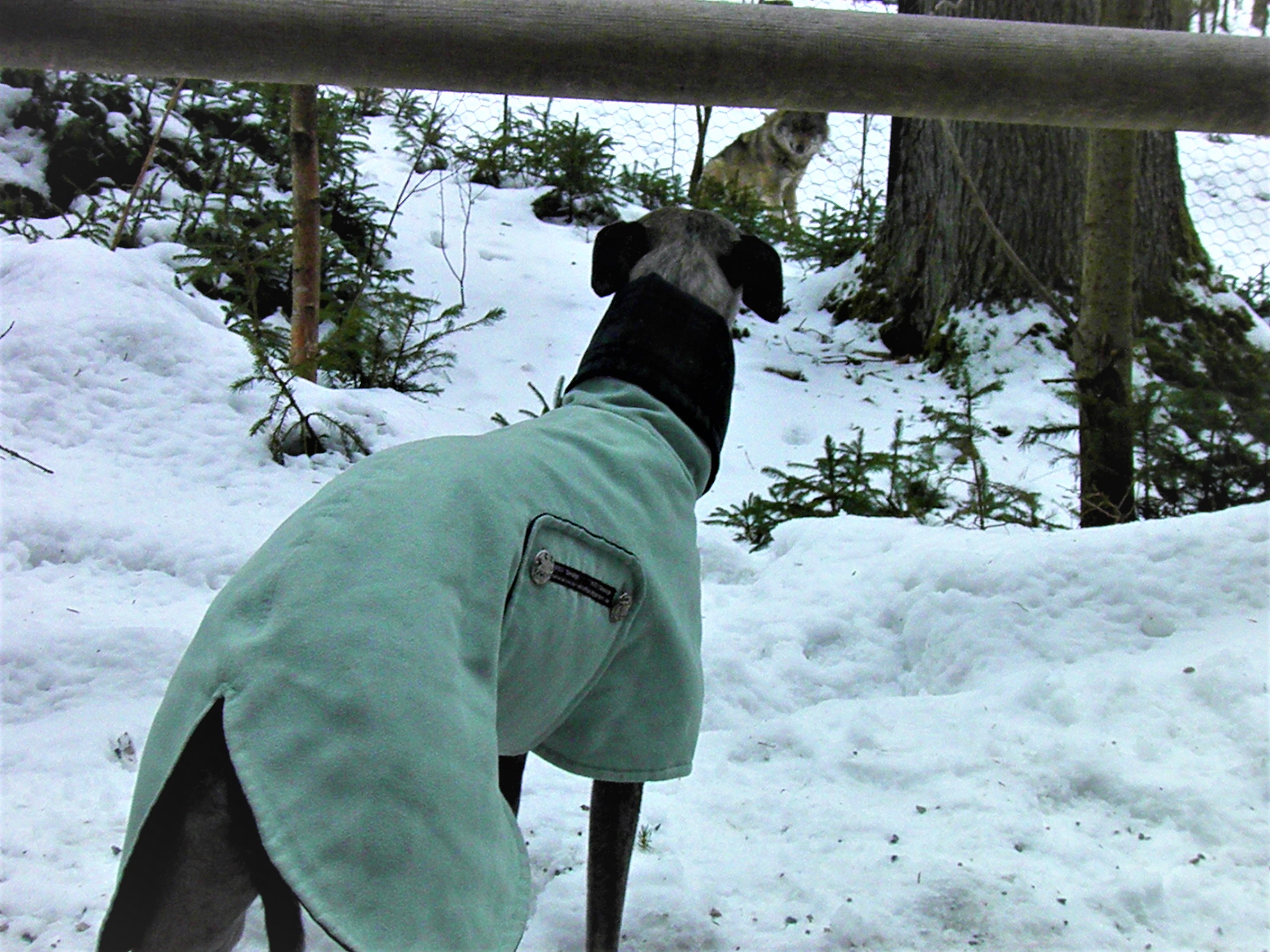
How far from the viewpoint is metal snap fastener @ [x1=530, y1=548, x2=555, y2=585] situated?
1328 millimetres

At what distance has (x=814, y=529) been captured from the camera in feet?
12.0

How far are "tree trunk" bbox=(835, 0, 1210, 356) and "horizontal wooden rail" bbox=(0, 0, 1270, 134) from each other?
3708mm

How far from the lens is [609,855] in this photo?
1739 mm

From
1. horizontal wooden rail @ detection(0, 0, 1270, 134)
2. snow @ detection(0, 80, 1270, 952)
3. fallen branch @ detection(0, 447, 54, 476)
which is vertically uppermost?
horizontal wooden rail @ detection(0, 0, 1270, 134)

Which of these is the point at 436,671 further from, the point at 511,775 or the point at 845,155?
the point at 845,155

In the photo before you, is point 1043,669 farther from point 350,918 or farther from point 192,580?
point 192,580

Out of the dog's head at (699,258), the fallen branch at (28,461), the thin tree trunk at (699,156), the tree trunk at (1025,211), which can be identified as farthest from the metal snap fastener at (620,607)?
the thin tree trunk at (699,156)

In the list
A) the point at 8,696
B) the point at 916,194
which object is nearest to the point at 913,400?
the point at 916,194

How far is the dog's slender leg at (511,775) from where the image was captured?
186 cm

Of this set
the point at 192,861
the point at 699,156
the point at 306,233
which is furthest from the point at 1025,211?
the point at 192,861

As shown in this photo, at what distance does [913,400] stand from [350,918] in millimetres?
5331

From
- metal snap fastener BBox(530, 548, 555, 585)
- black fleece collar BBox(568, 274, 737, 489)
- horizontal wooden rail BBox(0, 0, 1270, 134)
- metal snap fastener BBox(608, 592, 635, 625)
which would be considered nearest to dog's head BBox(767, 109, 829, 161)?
horizontal wooden rail BBox(0, 0, 1270, 134)

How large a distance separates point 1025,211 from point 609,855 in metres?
5.25

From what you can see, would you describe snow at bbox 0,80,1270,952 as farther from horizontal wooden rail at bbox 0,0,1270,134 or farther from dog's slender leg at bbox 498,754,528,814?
horizontal wooden rail at bbox 0,0,1270,134
